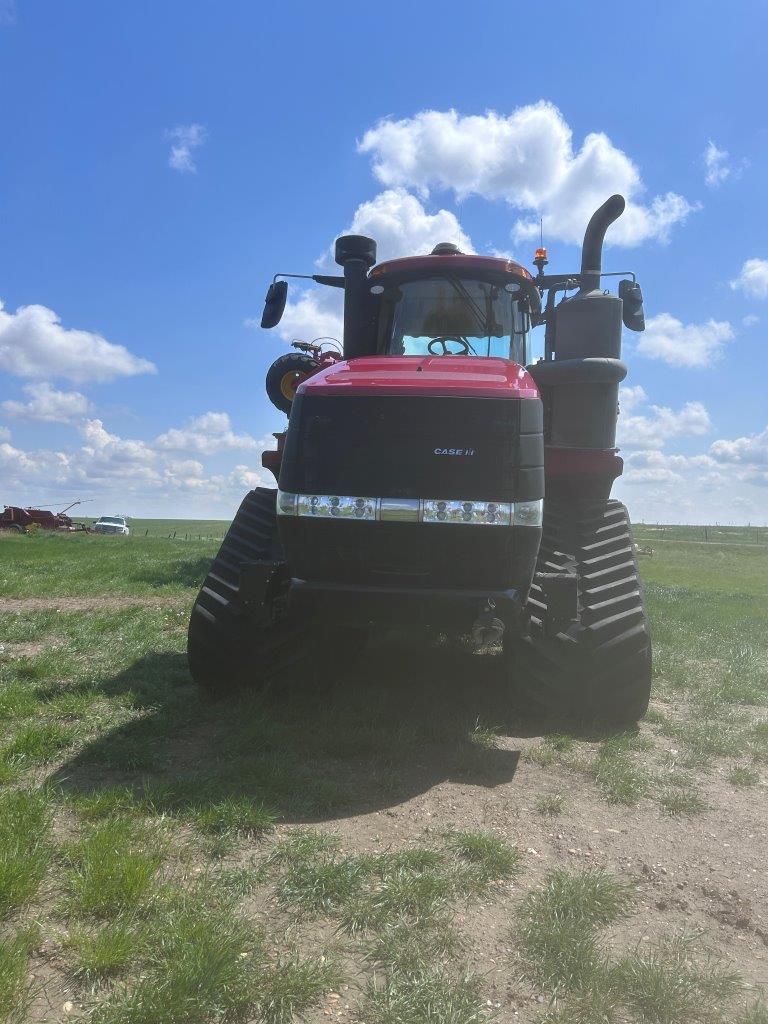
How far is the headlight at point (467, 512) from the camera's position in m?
4.38

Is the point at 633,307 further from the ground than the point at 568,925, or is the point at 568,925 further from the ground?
the point at 633,307

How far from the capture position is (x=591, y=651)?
5348mm

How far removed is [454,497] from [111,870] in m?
2.54

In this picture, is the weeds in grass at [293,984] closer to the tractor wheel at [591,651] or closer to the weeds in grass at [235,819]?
the weeds in grass at [235,819]

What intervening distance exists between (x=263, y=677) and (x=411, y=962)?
336 centimetres

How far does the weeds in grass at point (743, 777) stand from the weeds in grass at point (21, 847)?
3.85 m

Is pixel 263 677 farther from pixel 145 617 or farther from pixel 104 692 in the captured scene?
pixel 145 617

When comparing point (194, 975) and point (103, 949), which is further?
point (103, 949)

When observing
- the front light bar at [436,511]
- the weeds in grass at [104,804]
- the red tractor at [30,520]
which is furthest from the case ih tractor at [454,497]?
the red tractor at [30,520]

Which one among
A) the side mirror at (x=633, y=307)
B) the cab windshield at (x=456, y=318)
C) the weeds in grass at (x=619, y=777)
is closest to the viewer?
the weeds in grass at (x=619, y=777)

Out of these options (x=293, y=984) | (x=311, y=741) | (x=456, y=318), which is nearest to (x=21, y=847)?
(x=293, y=984)

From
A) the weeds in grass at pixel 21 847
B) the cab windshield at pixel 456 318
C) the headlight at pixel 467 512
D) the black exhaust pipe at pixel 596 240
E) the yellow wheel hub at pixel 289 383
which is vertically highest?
the black exhaust pipe at pixel 596 240

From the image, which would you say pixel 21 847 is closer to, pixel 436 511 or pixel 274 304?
pixel 436 511

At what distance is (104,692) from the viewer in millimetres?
5926
